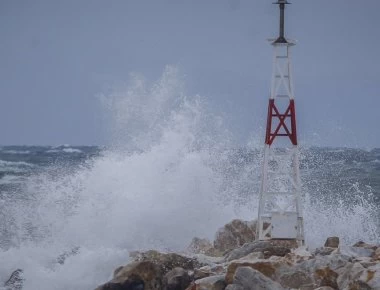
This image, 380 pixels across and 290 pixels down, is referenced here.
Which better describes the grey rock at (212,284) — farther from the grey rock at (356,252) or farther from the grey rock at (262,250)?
the grey rock at (356,252)

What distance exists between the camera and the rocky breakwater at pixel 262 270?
9.64 meters

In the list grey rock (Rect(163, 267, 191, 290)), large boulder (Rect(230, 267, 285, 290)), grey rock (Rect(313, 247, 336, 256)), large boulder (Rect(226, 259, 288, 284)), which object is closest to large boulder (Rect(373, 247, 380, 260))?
grey rock (Rect(313, 247, 336, 256))

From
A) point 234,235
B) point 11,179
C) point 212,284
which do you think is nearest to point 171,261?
point 212,284

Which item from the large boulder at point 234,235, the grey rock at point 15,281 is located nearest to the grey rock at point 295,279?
the large boulder at point 234,235

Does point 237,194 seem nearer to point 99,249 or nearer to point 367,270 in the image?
point 99,249

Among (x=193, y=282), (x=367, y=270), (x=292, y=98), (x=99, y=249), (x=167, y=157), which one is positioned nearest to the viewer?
(x=367, y=270)

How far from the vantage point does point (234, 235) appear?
15.2m

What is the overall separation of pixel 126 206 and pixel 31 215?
9.20 feet

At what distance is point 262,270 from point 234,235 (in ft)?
16.1

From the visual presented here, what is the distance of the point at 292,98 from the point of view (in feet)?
45.0

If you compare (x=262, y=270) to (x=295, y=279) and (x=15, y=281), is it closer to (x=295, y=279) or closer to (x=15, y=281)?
(x=295, y=279)

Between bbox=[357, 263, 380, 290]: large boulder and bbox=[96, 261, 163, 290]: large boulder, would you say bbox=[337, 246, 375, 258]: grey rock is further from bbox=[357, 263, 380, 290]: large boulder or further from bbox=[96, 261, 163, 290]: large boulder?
bbox=[96, 261, 163, 290]: large boulder

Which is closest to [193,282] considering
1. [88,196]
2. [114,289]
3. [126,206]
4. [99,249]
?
[114,289]

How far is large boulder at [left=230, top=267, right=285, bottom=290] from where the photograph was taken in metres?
9.55
